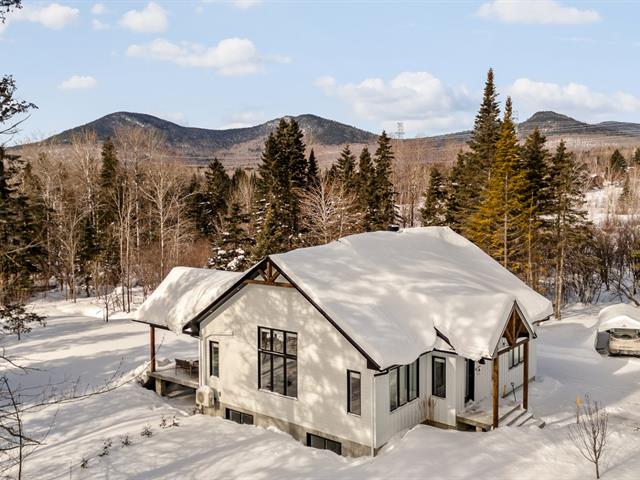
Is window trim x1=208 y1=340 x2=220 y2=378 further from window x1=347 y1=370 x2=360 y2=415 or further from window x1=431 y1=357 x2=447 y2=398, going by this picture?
window x1=431 y1=357 x2=447 y2=398

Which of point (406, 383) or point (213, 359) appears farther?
point (213, 359)

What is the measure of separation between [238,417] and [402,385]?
6.22 metres

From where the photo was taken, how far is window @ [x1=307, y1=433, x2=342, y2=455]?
45.1 feet

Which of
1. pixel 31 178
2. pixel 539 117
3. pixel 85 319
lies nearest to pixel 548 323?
pixel 85 319

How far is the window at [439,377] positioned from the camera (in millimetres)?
14227

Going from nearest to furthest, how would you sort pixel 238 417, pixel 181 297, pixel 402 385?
pixel 402 385 < pixel 238 417 < pixel 181 297

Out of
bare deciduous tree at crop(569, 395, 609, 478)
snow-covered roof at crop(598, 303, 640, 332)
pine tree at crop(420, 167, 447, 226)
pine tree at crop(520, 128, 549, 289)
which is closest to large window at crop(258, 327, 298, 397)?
bare deciduous tree at crop(569, 395, 609, 478)

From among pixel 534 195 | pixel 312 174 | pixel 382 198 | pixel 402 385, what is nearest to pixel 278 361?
pixel 402 385

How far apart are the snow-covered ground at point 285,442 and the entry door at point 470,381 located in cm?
194

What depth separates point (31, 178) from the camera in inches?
1967

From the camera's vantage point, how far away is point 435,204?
53500 millimetres

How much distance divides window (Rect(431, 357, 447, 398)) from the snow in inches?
39.6

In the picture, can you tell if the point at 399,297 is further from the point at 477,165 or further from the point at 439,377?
the point at 477,165

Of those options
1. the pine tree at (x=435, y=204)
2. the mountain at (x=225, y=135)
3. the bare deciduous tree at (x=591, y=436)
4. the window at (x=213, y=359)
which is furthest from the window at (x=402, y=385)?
the mountain at (x=225, y=135)
